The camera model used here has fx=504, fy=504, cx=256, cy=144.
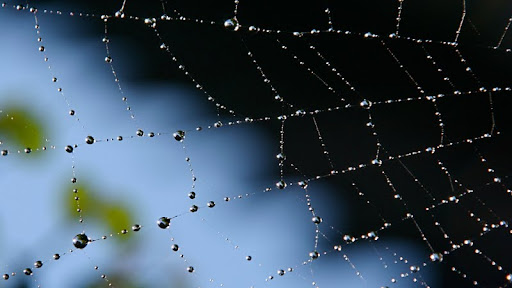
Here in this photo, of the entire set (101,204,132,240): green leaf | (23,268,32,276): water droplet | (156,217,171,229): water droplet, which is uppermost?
(101,204,132,240): green leaf

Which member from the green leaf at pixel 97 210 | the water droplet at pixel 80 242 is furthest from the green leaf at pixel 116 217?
the water droplet at pixel 80 242

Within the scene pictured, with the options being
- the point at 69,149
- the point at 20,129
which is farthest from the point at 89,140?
the point at 20,129

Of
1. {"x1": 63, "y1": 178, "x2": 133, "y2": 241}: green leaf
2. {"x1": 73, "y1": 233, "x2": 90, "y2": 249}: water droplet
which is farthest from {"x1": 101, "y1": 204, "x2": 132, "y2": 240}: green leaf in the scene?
{"x1": 73, "y1": 233, "x2": 90, "y2": 249}: water droplet

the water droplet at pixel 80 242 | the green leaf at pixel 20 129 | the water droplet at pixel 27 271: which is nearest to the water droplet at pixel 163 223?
the water droplet at pixel 80 242

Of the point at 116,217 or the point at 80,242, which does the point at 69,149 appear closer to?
the point at 80,242

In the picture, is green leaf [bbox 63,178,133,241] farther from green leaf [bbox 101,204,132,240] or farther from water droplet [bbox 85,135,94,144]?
water droplet [bbox 85,135,94,144]

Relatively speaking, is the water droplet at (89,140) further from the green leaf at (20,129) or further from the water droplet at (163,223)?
the green leaf at (20,129)

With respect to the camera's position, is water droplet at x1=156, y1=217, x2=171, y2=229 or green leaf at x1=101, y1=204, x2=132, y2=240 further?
green leaf at x1=101, y1=204, x2=132, y2=240

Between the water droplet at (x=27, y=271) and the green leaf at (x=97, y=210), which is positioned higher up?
the green leaf at (x=97, y=210)

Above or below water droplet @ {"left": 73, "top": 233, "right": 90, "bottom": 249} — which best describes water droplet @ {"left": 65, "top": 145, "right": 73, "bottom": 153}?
above

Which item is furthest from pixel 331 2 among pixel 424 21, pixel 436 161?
pixel 436 161

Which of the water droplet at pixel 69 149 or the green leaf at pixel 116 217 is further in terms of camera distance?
the green leaf at pixel 116 217

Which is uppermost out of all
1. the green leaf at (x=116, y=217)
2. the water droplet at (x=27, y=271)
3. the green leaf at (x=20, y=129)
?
the green leaf at (x=20, y=129)
